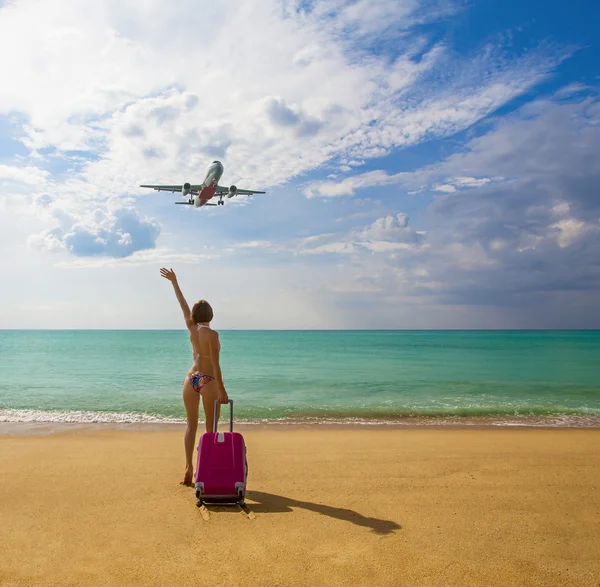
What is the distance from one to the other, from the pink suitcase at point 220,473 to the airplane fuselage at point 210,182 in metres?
25.9

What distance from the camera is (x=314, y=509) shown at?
4.70m

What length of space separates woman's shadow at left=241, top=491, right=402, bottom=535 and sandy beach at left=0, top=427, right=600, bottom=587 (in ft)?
0.07

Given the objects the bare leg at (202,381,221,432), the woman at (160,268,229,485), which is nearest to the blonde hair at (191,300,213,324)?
the woman at (160,268,229,485)

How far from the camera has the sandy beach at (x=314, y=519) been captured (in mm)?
3447

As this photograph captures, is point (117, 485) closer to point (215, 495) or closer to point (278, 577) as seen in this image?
point (215, 495)

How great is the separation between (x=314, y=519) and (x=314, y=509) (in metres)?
0.29

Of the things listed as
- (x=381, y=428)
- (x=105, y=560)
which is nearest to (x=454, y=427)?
(x=381, y=428)

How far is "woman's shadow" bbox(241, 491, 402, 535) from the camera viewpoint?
4.26m

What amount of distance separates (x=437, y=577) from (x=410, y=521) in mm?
1019

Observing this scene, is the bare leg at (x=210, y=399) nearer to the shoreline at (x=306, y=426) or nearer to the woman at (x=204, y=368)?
the woman at (x=204, y=368)

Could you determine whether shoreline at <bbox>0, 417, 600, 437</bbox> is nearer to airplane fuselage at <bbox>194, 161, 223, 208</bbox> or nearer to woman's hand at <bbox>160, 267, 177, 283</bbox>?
woman's hand at <bbox>160, 267, 177, 283</bbox>

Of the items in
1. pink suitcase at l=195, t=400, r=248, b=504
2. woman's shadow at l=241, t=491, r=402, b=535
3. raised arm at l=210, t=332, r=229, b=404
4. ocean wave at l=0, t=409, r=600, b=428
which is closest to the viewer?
woman's shadow at l=241, t=491, r=402, b=535

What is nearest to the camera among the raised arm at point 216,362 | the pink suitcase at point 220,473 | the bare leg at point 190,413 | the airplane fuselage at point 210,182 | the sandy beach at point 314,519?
the sandy beach at point 314,519

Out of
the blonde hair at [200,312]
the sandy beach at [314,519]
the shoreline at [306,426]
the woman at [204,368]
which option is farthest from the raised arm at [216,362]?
the shoreline at [306,426]
